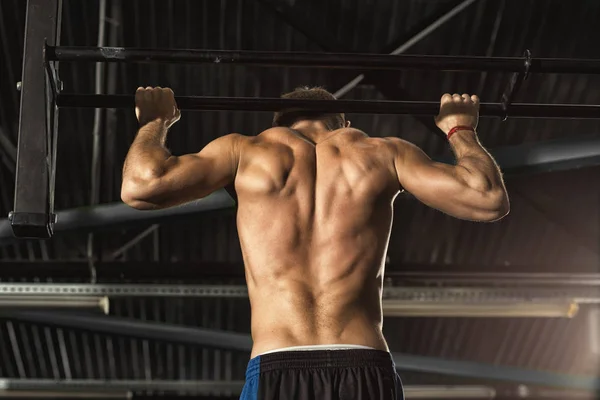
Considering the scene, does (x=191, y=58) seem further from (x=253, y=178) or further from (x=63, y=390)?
(x=63, y=390)

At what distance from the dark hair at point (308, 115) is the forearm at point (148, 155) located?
43cm

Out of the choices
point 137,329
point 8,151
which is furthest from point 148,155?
point 137,329

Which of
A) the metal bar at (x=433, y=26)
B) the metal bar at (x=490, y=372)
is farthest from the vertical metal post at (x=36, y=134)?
the metal bar at (x=490, y=372)

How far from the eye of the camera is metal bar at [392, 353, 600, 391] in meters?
7.82

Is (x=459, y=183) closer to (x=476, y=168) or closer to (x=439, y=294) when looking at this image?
(x=476, y=168)

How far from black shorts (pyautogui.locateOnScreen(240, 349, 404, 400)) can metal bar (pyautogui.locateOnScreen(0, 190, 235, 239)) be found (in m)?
2.86

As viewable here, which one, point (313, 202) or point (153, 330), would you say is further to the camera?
point (153, 330)

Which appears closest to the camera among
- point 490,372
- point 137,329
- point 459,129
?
point 459,129

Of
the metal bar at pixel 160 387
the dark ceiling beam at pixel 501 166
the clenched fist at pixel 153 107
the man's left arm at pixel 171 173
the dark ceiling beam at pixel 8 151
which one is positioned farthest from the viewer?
the metal bar at pixel 160 387

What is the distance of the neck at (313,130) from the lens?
3.07m

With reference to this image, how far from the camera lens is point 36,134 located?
3.04 m

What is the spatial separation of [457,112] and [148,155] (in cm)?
111

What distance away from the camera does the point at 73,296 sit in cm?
735

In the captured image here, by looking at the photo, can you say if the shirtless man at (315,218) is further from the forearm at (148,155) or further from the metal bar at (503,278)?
the metal bar at (503,278)
